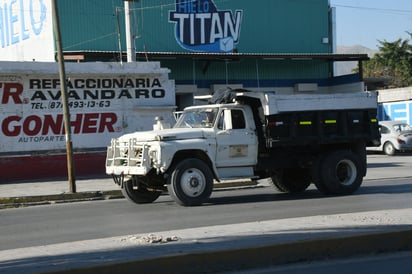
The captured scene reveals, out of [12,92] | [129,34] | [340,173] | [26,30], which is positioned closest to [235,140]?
[340,173]

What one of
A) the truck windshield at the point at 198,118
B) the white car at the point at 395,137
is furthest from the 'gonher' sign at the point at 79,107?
the white car at the point at 395,137

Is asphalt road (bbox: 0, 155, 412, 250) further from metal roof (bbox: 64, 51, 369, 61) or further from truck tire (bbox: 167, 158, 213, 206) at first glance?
metal roof (bbox: 64, 51, 369, 61)

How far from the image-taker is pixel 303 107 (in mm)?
15055

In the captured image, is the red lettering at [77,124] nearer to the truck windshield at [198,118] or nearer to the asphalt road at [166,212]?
the asphalt road at [166,212]

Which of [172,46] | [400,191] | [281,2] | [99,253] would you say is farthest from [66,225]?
[281,2]

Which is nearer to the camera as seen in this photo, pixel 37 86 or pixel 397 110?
pixel 37 86

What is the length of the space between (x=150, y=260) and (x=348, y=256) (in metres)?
2.67

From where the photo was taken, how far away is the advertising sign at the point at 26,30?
99.6 ft

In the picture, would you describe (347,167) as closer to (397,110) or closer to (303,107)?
(303,107)

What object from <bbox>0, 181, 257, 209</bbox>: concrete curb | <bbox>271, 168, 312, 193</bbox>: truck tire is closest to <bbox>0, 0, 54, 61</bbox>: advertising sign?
<bbox>0, 181, 257, 209</bbox>: concrete curb

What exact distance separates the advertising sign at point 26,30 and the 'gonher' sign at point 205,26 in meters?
6.52

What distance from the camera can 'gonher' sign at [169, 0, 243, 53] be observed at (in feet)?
108

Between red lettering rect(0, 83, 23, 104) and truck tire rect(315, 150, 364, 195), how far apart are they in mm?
12001

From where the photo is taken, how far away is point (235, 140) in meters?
14.5
